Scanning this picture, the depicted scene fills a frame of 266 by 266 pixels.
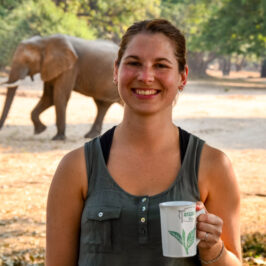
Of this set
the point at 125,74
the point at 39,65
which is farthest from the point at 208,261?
the point at 39,65

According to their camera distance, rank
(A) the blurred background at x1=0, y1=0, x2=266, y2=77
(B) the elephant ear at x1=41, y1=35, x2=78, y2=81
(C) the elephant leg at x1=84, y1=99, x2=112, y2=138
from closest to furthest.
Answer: (B) the elephant ear at x1=41, y1=35, x2=78, y2=81, (C) the elephant leg at x1=84, y1=99, x2=112, y2=138, (A) the blurred background at x1=0, y1=0, x2=266, y2=77

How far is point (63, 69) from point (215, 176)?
1010 cm

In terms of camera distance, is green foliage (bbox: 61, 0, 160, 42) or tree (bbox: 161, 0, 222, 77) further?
tree (bbox: 161, 0, 222, 77)

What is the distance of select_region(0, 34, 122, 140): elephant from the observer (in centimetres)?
1208

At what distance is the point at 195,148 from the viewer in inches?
88.2

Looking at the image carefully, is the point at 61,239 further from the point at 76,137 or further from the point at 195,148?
the point at 76,137

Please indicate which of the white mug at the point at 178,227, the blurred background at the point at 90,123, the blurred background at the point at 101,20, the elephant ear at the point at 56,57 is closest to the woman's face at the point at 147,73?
the blurred background at the point at 90,123

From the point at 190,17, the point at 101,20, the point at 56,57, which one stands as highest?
the point at 56,57

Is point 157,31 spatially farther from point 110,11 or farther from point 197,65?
point 197,65

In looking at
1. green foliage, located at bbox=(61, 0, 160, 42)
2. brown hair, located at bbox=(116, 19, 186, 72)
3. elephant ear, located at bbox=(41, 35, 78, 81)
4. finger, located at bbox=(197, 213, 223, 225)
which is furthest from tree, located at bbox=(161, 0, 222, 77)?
finger, located at bbox=(197, 213, 223, 225)

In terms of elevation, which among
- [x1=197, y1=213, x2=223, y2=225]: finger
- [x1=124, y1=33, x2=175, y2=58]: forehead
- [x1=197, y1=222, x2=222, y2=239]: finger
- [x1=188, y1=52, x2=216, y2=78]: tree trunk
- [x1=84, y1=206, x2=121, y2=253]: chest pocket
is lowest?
[x1=188, y1=52, x2=216, y2=78]: tree trunk

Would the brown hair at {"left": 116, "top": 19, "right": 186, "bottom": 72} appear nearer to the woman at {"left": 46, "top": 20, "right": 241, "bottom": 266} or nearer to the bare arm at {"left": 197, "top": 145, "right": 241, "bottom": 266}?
the woman at {"left": 46, "top": 20, "right": 241, "bottom": 266}

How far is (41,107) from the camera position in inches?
499

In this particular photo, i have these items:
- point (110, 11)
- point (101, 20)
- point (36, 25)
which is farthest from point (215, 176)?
point (101, 20)
